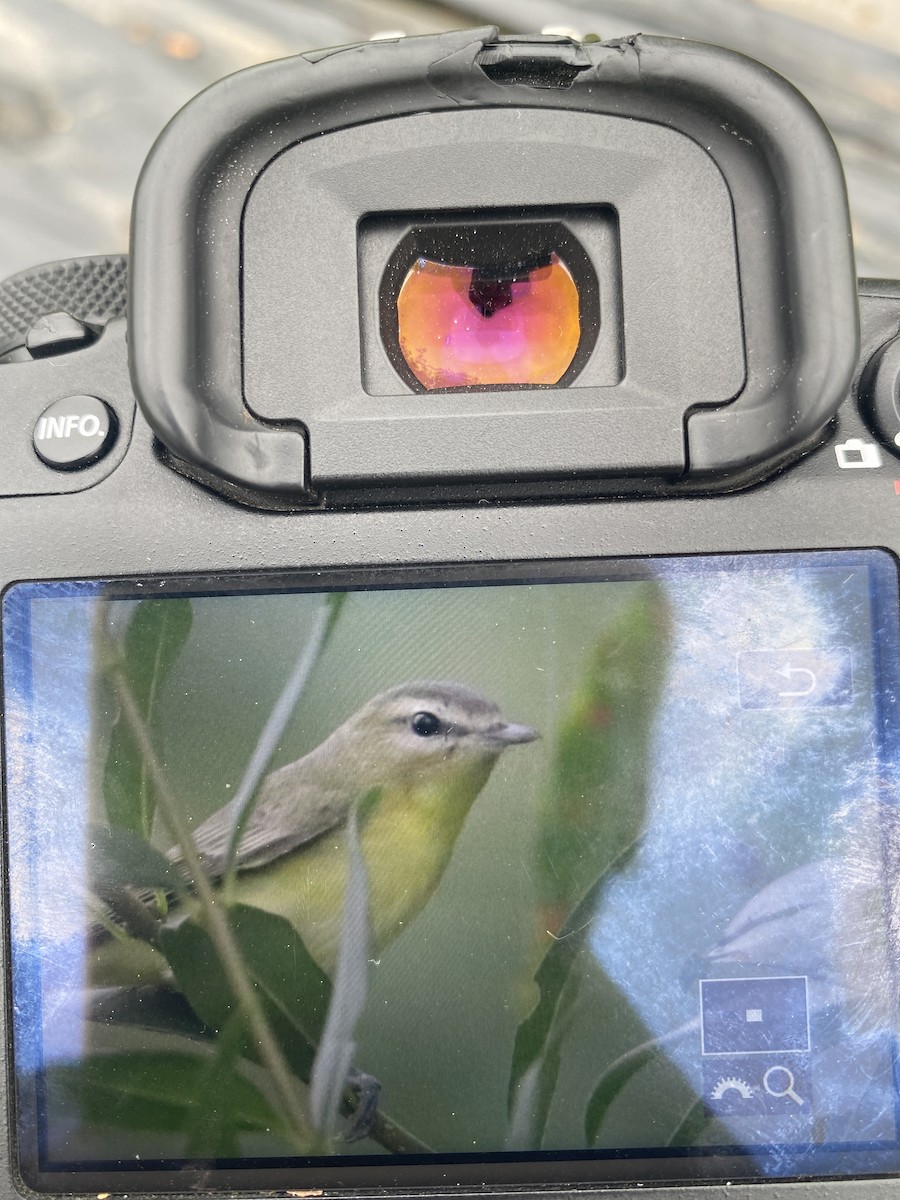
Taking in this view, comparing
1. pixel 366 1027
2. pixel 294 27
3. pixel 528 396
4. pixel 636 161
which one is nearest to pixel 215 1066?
pixel 366 1027

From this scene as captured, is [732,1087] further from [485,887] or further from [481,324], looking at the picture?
[481,324]

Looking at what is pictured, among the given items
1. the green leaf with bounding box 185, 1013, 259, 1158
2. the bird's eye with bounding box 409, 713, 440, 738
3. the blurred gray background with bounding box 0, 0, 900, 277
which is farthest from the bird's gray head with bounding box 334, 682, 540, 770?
the blurred gray background with bounding box 0, 0, 900, 277

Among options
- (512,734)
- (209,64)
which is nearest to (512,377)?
(512,734)

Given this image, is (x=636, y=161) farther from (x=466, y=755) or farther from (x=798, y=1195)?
(x=798, y=1195)

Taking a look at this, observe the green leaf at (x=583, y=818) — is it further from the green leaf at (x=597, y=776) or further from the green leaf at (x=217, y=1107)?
the green leaf at (x=217, y=1107)

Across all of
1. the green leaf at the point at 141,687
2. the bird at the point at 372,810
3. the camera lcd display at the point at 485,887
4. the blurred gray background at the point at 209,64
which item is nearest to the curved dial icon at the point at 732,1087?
the camera lcd display at the point at 485,887

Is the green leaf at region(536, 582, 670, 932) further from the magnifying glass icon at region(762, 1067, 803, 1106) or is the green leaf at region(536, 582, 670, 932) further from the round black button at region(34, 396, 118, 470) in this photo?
the round black button at region(34, 396, 118, 470)

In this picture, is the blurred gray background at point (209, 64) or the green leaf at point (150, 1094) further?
the blurred gray background at point (209, 64)
